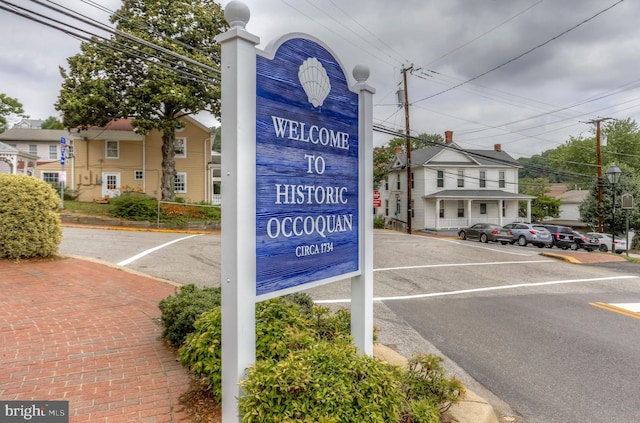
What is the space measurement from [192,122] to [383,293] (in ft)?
76.5

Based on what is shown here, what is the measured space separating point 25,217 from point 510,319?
10.2m

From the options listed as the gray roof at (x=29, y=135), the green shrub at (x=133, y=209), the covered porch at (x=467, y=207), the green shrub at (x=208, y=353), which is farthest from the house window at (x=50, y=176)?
the green shrub at (x=208, y=353)

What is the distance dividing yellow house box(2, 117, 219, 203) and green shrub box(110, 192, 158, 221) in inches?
185

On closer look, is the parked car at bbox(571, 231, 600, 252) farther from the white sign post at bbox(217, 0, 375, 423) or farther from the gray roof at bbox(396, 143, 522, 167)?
the white sign post at bbox(217, 0, 375, 423)

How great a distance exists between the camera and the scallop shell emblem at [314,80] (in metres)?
3.12

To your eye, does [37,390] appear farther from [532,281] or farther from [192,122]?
[192,122]

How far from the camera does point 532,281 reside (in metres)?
10.8

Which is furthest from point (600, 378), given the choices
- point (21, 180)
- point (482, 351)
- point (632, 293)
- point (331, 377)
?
point (21, 180)

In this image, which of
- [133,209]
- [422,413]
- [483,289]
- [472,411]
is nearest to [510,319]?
[483,289]

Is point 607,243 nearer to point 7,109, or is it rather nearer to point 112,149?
point 112,149

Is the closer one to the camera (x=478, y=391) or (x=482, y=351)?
(x=478, y=391)

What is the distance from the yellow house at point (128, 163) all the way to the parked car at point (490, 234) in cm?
1975

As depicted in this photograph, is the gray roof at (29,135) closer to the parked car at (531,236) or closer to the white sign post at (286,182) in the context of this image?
the parked car at (531,236)

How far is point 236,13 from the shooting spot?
8.71 feet
